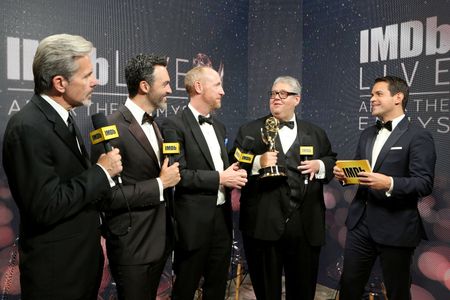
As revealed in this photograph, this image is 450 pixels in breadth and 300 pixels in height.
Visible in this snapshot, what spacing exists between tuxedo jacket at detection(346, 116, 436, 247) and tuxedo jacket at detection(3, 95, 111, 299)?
1911 mm

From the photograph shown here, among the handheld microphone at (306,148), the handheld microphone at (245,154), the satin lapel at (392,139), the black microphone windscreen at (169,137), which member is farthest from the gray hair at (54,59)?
the satin lapel at (392,139)

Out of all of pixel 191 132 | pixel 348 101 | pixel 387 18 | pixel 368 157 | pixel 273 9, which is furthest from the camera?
pixel 273 9

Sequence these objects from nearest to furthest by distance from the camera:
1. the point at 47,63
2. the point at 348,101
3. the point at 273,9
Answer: the point at 47,63, the point at 348,101, the point at 273,9

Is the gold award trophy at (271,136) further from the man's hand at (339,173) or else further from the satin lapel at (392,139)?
the satin lapel at (392,139)

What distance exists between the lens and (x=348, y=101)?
4.12 meters

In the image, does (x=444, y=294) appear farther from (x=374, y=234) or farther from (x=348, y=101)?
(x=348, y=101)

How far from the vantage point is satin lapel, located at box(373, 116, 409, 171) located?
288cm

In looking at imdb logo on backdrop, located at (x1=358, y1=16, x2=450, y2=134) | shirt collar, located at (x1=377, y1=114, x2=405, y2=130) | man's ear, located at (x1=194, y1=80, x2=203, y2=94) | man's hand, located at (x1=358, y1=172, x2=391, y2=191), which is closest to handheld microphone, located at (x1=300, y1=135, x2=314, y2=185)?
man's hand, located at (x1=358, y1=172, x2=391, y2=191)

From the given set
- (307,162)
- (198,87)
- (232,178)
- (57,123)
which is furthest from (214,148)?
(57,123)

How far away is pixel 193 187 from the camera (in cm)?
264

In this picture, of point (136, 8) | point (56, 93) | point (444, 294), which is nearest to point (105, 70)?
point (136, 8)

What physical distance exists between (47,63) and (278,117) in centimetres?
175

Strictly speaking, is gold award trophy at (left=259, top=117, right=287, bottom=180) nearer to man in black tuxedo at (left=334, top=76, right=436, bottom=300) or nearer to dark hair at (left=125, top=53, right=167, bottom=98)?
man in black tuxedo at (left=334, top=76, right=436, bottom=300)

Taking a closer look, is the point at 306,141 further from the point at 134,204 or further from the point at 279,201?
the point at 134,204
